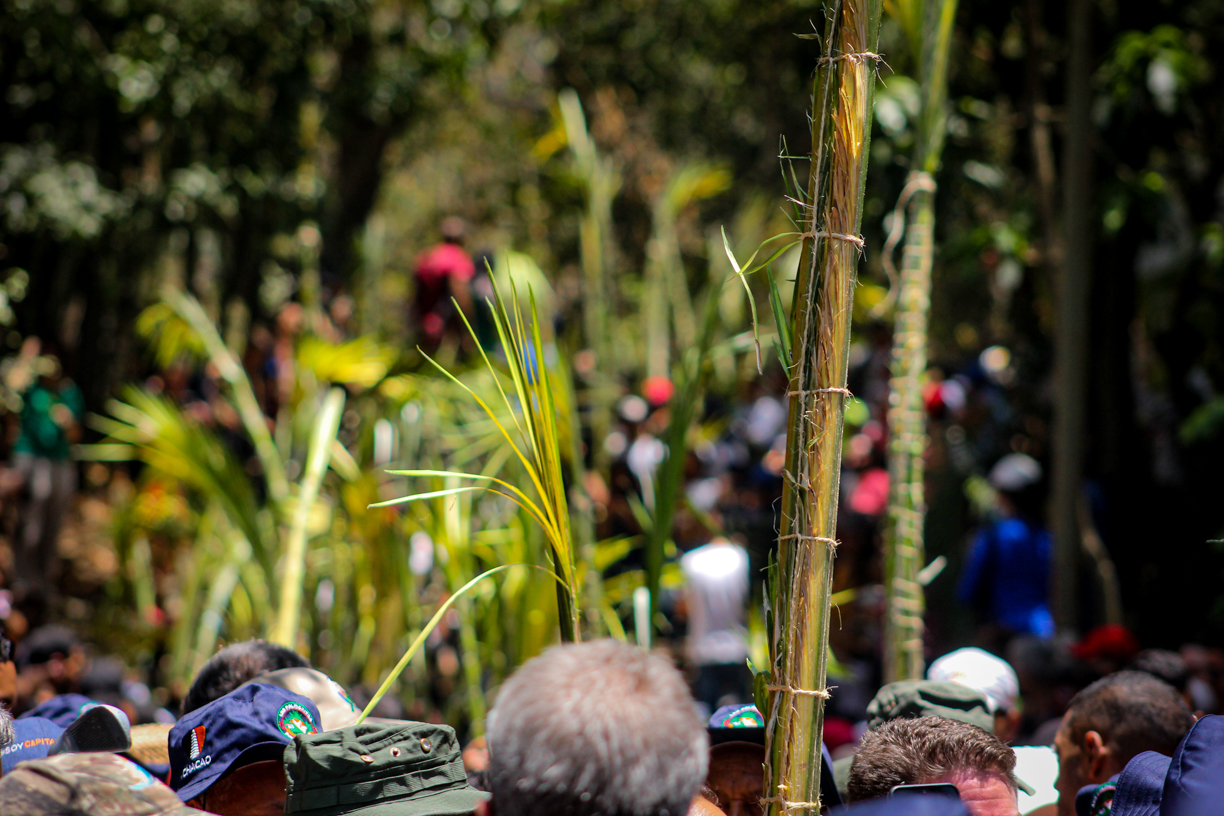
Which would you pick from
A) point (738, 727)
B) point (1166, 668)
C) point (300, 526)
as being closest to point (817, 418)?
point (738, 727)

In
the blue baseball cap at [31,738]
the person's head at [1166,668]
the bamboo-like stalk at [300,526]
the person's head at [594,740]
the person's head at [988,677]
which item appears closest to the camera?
the person's head at [594,740]

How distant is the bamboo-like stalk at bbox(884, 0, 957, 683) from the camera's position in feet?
9.80

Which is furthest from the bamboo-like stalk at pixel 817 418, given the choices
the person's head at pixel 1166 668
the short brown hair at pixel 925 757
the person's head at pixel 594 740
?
the person's head at pixel 1166 668

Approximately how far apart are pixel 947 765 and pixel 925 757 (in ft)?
0.13

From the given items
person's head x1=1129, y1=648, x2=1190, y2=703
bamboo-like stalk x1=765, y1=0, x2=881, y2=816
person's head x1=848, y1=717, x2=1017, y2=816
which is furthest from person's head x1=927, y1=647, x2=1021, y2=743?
bamboo-like stalk x1=765, y1=0, x2=881, y2=816

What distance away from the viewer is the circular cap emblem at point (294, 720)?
2.05 metres

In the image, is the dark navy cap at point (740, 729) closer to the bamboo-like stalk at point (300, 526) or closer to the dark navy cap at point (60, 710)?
the dark navy cap at point (60, 710)

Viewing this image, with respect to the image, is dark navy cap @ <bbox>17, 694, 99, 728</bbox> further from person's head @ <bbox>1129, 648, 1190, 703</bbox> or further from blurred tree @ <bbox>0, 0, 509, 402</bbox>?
blurred tree @ <bbox>0, 0, 509, 402</bbox>

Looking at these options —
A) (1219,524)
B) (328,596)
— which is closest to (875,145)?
(1219,524)

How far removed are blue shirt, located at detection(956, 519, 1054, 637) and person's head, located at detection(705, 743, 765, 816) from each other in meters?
3.67

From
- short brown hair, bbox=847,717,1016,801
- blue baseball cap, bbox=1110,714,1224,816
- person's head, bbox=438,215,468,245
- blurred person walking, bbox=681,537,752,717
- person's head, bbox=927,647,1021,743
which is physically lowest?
blurred person walking, bbox=681,537,752,717

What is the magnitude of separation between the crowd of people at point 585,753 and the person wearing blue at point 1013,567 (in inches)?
99.3

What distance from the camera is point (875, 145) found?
17.1 feet

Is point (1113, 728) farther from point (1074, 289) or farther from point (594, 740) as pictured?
point (1074, 289)
